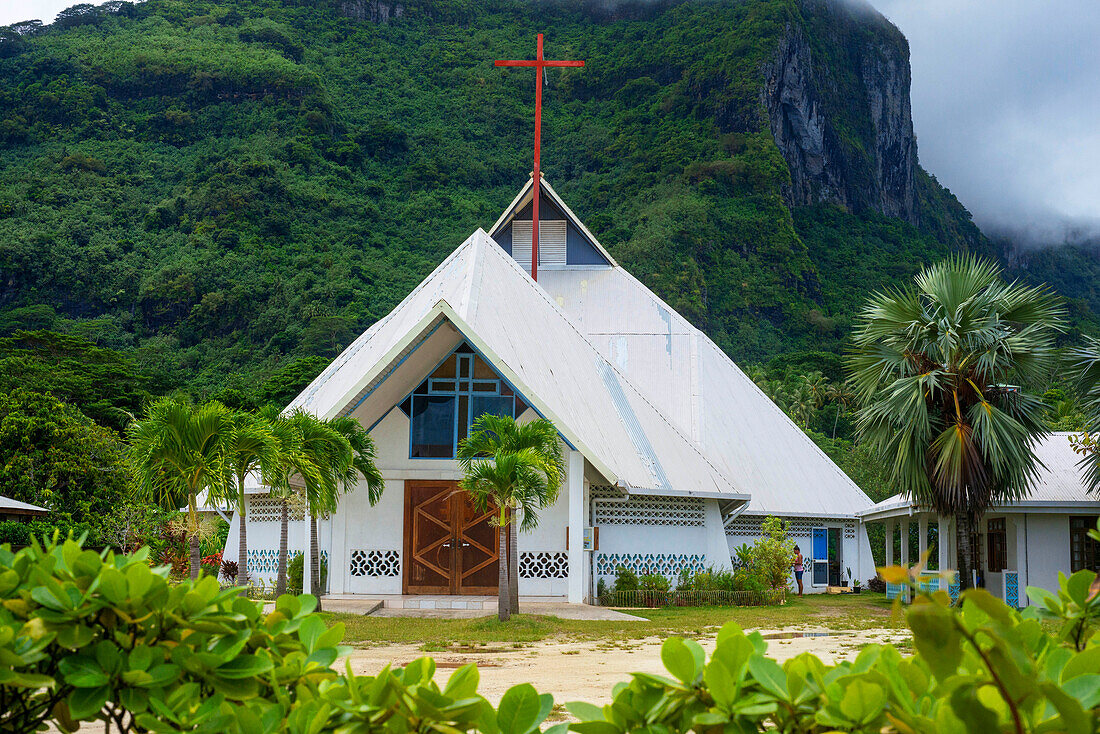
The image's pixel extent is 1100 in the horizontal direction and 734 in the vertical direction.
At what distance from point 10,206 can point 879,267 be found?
234 ft

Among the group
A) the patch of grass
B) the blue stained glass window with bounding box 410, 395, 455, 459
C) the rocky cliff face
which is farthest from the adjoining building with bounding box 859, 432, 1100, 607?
the rocky cliff face

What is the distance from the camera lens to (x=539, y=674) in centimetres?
933

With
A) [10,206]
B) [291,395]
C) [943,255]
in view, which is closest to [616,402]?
[291,395]

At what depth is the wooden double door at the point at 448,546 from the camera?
1959 centimetres

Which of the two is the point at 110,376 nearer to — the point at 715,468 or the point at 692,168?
the point at 715,468

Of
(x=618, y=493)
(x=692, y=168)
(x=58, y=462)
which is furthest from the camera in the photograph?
(x=692, y=168)

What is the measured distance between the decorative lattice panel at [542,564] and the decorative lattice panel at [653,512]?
1.03 meters

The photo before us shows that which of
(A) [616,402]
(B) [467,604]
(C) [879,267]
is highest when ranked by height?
(C) [879,267]

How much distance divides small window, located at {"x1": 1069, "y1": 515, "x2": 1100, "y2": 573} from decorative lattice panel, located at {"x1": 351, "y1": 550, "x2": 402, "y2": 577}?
13.3m

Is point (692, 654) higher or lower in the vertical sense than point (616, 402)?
lower

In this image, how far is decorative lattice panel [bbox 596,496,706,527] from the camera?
19.3 metres

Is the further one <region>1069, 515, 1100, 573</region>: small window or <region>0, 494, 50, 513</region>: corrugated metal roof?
<region>0, 494, 50, 513</region>: corrugated metal roof

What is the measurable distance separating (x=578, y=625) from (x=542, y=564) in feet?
15.3

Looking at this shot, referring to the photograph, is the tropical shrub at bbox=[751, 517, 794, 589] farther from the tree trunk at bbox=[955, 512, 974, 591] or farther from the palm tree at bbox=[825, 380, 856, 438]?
the palm tree at bbox=[825, 380, 856, 438]
